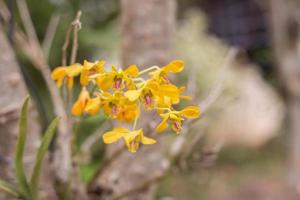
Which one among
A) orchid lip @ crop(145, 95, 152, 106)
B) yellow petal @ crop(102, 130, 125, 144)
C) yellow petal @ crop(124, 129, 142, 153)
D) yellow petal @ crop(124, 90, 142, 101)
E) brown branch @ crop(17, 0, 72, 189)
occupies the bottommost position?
brown branch @ crop(17, 0, 72, 189)

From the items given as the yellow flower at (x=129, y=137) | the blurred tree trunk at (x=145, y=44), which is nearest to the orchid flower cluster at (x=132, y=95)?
the yellow flower at (x=129, y=137)

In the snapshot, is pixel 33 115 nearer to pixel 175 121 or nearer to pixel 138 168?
pixel 138 168

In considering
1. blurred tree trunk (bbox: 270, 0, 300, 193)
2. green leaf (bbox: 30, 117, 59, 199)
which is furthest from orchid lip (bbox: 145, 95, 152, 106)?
blurred tree trunk (bbox: 270, 0, 300, 193)

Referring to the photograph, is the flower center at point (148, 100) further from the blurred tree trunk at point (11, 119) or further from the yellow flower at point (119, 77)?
the blurred tree trunk at point (11, 119)

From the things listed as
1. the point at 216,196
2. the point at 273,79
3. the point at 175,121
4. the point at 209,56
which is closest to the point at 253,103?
the point at 273,79

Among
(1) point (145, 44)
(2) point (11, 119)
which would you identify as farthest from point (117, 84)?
(1) point (145, 44)

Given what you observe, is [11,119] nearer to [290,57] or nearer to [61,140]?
[61,140]

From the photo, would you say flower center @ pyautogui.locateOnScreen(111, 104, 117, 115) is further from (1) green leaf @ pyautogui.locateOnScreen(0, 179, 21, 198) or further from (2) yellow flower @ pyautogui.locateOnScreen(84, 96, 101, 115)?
(1) green leaf @ pyautogui.locateOnScreen(0, 179, 21, 198)

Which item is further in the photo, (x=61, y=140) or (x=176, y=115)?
(x=61, y=140)
